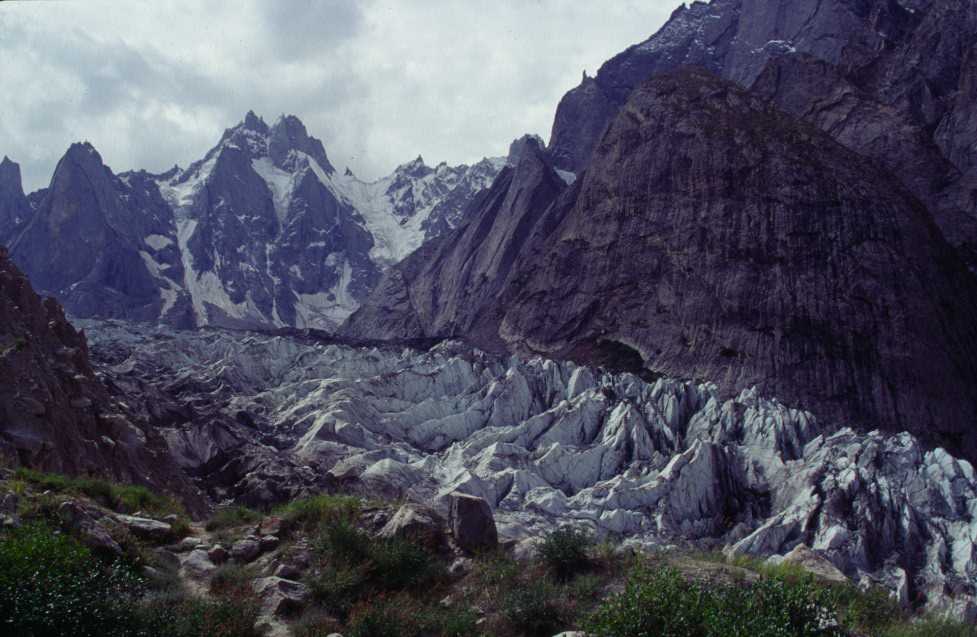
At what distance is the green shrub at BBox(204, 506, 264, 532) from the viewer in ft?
53.0

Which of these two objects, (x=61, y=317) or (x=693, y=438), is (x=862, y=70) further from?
(x=61, y=317)

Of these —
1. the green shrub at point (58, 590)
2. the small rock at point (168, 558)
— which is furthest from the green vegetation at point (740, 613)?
the small rock at point (168, 558)

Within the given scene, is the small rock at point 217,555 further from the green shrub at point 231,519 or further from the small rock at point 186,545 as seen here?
the green shrub at point 231,519

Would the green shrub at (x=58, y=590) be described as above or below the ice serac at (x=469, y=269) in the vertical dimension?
below

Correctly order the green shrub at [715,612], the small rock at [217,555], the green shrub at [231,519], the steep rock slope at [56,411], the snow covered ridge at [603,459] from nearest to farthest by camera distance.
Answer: the green shrub at [715,612] → the small rock at [217,555] → the green shrub at [231,519] → the steep rock slope at [56,411] → the snow covered ridge at [603,459]

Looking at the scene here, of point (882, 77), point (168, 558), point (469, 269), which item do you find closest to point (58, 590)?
point (168, 558)

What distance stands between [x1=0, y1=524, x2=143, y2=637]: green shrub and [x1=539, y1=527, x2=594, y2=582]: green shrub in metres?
6.20

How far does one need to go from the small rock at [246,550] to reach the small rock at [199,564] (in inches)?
19.3

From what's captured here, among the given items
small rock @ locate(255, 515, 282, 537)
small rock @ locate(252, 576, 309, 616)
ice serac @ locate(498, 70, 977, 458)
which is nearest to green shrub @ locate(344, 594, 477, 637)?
small rock @ locate(252, 576, 309, 616)

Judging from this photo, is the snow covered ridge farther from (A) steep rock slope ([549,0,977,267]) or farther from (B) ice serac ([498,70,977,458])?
(A) steep rock slope ([549,0,977,267])

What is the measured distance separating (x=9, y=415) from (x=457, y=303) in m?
118

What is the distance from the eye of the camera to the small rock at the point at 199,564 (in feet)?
45.4

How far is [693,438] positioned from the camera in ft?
210

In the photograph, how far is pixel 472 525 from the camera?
1510 centimetres
